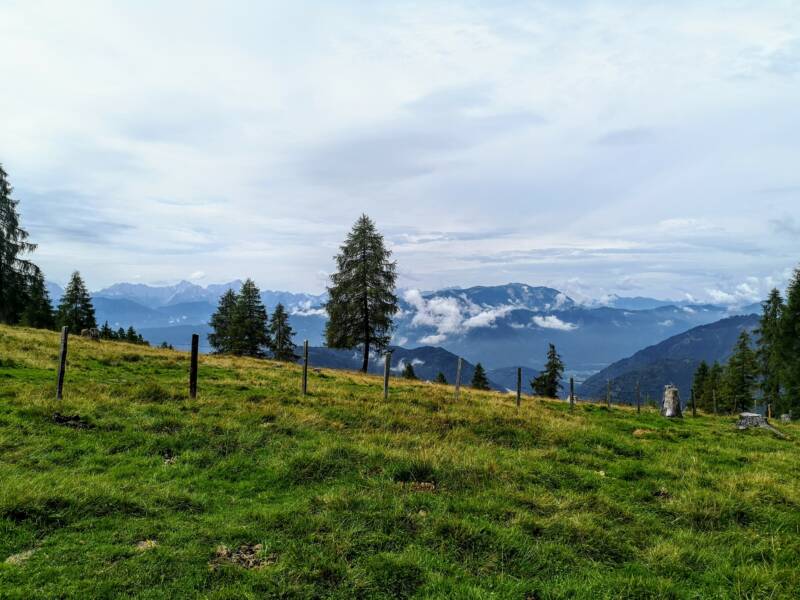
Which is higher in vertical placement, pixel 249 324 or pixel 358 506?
pixel 249 324

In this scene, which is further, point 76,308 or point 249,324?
point 76,308

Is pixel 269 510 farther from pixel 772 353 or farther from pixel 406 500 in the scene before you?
pixel 772 353

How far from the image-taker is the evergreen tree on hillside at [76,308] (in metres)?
57.2

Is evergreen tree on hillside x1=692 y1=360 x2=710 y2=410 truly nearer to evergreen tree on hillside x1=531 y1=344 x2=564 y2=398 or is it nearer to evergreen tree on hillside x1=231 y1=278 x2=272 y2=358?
evergreen tree on hillside x1=531 y1=344 x2=564 y2=398

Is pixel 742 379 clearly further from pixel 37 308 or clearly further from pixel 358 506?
pixel 37 308

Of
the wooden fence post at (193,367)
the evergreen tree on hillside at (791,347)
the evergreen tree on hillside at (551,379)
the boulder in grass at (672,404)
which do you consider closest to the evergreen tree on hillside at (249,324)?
the wooden fence post at (193,367)

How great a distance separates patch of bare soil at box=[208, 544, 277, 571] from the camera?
233 inches

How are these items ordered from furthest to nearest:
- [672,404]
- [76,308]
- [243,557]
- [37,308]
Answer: [76,308], [37,308], [672,404], [243,557]

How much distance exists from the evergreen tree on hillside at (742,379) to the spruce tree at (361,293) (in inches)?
1786

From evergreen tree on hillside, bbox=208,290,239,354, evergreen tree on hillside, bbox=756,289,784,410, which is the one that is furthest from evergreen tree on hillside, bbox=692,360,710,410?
evergreen tree on hillside, bbox=208,290,239,354

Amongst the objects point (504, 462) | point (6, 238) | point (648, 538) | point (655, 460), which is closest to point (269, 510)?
point (504, 462)

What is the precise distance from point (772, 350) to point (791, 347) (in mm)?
3205

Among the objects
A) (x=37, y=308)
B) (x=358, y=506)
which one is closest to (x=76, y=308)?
(x=37, y=308)

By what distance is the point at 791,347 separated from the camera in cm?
4497
